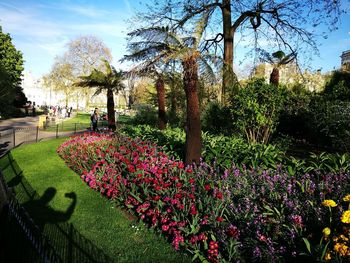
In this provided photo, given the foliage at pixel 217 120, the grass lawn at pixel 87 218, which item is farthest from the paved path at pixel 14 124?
the grass lawn at pixel 87 218

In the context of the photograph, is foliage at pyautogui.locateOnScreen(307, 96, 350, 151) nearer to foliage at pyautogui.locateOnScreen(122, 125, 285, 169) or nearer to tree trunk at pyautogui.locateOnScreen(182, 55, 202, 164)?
foliage at pyautogui.locateOnScreen(122, 125, 285, 169)

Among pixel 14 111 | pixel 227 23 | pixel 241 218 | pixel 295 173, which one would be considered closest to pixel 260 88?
pixel 295 173

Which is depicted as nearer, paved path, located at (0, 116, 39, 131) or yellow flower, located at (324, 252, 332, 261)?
yellow flower, located at (324, 252, 332, 261)

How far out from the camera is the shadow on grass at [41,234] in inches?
117

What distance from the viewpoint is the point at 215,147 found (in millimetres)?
7965

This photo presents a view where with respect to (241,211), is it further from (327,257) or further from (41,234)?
(41,234)

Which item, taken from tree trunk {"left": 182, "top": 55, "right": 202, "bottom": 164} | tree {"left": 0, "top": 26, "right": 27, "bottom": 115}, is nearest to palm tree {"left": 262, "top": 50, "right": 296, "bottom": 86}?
tree trunk {"left": 182, "top": 55, "right": 202, "bottom": 164}

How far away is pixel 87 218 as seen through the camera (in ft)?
18.0

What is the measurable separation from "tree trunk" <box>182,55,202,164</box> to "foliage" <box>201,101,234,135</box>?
4867mm

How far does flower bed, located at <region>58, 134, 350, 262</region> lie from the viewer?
11.5 ft

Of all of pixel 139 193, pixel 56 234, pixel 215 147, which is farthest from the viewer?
pixel 215 147

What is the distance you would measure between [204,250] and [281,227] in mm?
1068

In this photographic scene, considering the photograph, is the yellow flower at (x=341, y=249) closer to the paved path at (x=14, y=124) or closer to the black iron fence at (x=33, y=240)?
the black iron fence at (x=33, y=240)

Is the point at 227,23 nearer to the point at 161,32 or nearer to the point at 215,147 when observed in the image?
the point at 161,32
